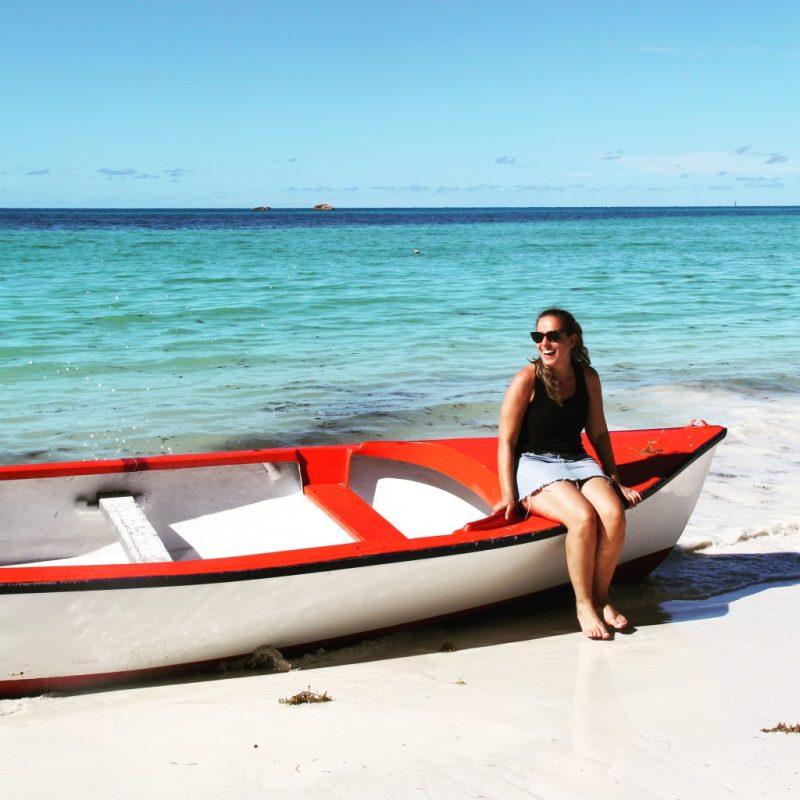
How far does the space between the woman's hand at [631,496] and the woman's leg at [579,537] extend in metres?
0.25

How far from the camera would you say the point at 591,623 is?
15.7 feet

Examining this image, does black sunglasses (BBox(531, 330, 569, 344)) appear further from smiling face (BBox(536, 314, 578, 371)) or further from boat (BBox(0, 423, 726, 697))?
boat (BBox(0, 423, 726, 697))

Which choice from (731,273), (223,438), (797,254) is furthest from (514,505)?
(797,254)

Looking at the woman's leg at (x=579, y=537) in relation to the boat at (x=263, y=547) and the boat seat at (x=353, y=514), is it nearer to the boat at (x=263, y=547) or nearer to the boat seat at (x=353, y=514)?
the boat at (x=263, y=547)

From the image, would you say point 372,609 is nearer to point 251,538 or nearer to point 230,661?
point 230,661

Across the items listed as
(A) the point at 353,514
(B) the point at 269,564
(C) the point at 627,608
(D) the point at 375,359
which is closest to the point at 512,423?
(A) the point at 353,514

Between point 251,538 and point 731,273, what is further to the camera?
point 731,273

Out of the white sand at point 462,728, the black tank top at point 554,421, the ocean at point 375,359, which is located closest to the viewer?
the white sand at point 462,728

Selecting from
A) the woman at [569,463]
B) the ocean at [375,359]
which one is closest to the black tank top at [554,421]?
the woman at [569,463]

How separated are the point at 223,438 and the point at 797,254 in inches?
1434

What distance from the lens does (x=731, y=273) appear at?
29.5m

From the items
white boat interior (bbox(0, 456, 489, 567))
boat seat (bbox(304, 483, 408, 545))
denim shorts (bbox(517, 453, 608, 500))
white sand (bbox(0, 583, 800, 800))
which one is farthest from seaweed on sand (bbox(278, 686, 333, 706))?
denim shorts (bbox(517, 453, 608, 500))

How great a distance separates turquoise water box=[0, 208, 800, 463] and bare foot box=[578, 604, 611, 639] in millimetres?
4699

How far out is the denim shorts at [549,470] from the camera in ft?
16.3
